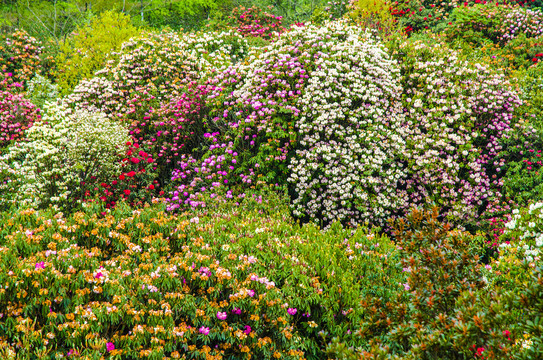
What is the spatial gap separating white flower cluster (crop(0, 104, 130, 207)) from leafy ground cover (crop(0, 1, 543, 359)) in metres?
0.06

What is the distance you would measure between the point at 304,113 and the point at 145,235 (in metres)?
4.77

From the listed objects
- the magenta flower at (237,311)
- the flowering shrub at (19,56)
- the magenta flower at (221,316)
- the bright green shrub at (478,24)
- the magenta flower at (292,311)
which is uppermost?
the bright green shrub at (478,24)

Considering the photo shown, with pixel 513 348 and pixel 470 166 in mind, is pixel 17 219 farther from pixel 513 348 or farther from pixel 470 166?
pixel 470 166

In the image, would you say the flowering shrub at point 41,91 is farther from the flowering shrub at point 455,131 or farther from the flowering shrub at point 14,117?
the flowering shrub at point 455,131

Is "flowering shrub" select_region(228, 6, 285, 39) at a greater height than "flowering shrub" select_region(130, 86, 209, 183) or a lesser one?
greater

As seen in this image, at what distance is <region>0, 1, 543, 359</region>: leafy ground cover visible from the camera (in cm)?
369

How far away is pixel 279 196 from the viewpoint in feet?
28.1

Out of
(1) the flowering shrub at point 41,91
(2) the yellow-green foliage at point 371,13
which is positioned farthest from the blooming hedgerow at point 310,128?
(1) the flowering shrub at point 41,91

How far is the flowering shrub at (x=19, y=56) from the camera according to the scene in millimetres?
16820

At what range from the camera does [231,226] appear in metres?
6.28

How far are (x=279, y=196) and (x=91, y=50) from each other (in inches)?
467

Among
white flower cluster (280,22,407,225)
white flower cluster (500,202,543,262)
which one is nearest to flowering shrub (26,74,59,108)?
white flower cluster (280,22,407,225)

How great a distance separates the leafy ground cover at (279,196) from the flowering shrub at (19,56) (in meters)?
0.11

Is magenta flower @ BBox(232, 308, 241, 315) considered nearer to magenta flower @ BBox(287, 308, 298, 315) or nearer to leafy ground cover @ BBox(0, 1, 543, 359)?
leafy ground cover @ BBox(0, 1, 543, 359)
